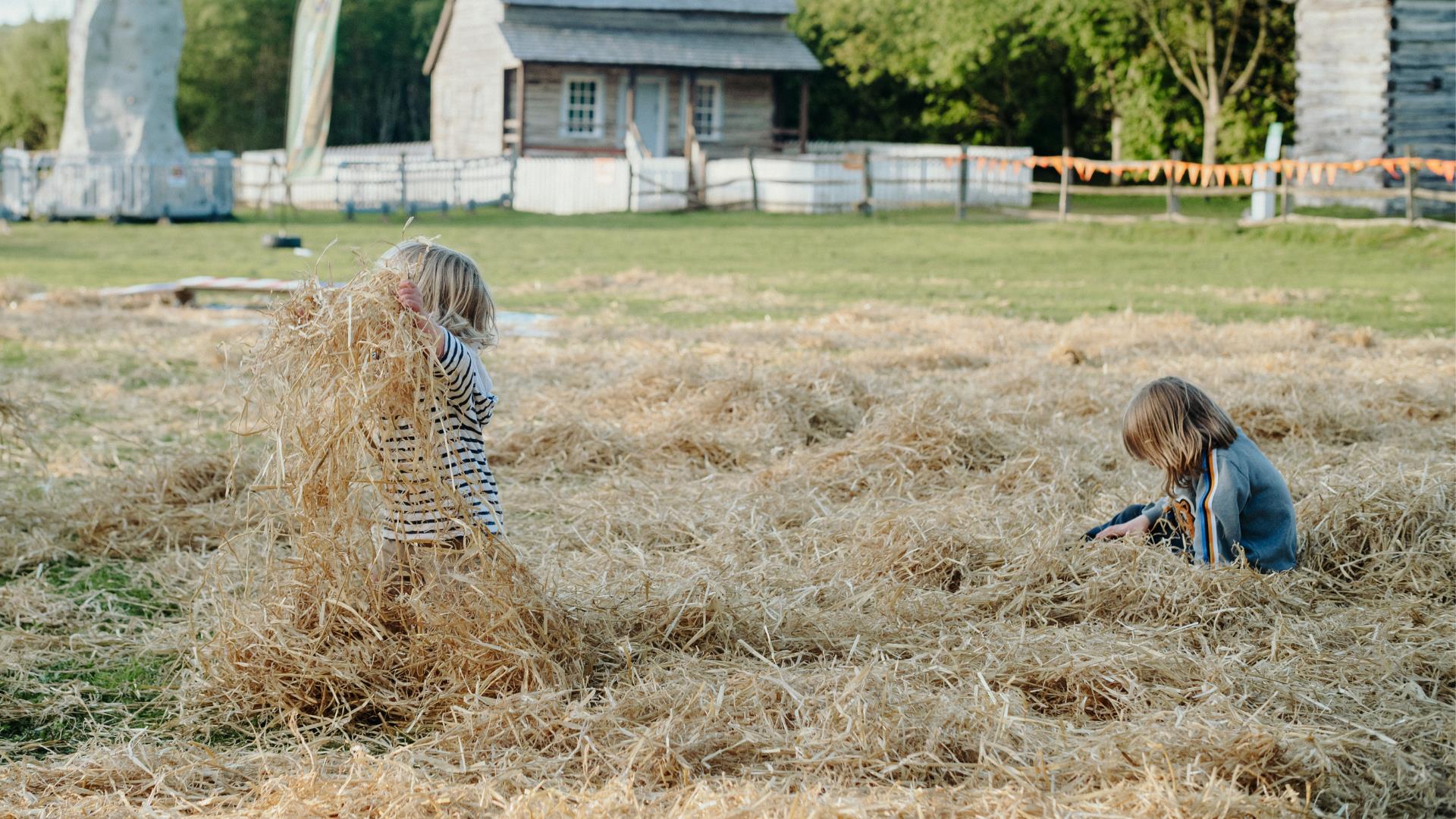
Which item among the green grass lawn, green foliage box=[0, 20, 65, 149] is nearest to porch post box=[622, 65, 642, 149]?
the green grass lawn

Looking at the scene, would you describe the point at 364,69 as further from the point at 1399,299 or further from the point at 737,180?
the point at 1399,299

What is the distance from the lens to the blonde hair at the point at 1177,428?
482 cm

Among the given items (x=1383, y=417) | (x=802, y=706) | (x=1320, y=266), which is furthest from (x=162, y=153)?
(x=802, y=706)

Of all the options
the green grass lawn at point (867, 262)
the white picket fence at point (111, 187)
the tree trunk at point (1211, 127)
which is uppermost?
the tree trunk at point (1211, 127)

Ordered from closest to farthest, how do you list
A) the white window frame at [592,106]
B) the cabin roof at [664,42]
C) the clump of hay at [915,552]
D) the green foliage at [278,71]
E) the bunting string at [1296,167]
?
the clump of hay at [915,552] < the bunting string at [1296,167] < the cabin roof at [664,42] < the white window frame at [592,106] < the green foliage at [278,71]

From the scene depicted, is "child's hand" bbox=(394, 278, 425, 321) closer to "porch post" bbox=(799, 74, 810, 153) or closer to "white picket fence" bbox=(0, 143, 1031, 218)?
"white picket fence" bbox=(0, 143, 1031, 218)

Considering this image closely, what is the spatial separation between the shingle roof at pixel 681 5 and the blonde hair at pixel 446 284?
33007 mm

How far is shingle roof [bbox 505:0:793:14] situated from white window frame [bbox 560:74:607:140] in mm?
1788

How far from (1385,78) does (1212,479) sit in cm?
2095

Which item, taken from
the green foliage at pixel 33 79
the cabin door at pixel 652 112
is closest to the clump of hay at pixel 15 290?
the cabin door at pixel 652 112

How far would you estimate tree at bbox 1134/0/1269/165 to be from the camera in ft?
106

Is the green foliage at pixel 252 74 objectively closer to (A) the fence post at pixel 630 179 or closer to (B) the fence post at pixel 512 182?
(B) the fence post at pixel 512 182

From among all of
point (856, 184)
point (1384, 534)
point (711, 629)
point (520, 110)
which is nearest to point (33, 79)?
point (520, 110)

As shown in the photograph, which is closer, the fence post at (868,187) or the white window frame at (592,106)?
the fence post at (868,187)
